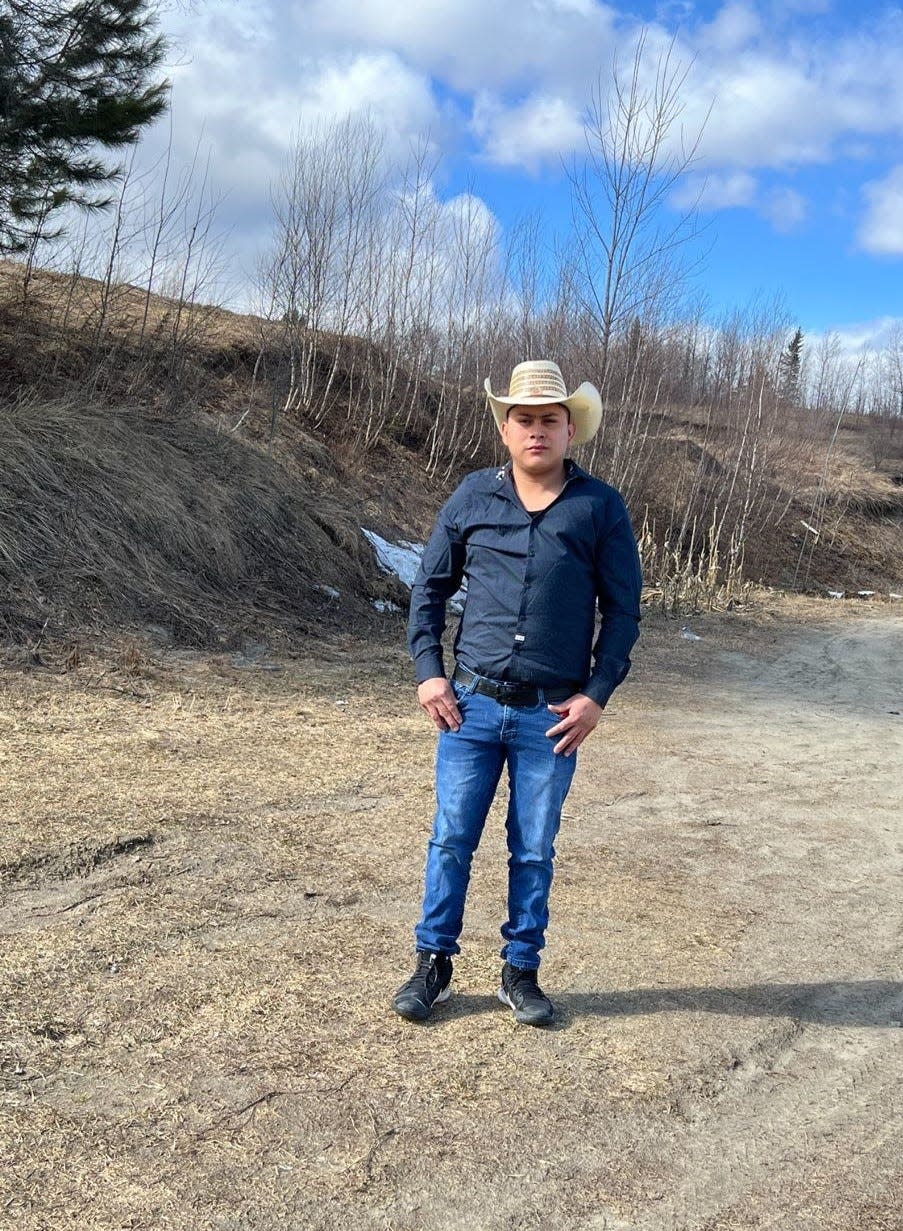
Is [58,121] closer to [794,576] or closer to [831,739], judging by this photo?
[831,739]

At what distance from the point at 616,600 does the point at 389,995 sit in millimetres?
1513

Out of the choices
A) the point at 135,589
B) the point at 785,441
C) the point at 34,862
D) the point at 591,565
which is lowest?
the point at 34,862

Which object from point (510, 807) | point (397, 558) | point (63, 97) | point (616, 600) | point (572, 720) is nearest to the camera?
point (572, 720)

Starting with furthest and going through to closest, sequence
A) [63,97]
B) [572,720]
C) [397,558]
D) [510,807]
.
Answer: [397,558] → [63,97] → [510,807] → [572,720]

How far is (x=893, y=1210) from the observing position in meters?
2.58

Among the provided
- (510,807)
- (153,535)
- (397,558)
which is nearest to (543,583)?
(510,807)

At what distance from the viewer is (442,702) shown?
3.29 metres

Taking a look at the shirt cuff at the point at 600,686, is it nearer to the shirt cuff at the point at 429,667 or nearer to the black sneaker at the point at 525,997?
the shirt cuff at the point at 429,667

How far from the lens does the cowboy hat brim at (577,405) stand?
10.7 ft

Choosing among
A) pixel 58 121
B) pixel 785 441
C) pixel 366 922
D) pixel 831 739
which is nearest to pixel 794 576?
pixel 785 441

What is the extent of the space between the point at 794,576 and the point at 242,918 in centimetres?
2116

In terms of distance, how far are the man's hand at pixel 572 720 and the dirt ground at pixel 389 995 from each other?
95cm

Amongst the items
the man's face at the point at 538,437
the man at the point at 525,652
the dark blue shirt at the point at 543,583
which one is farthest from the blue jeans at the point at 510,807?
the man's face at the point at 538,437

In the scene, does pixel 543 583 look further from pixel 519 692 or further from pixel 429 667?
pixel 429 667
